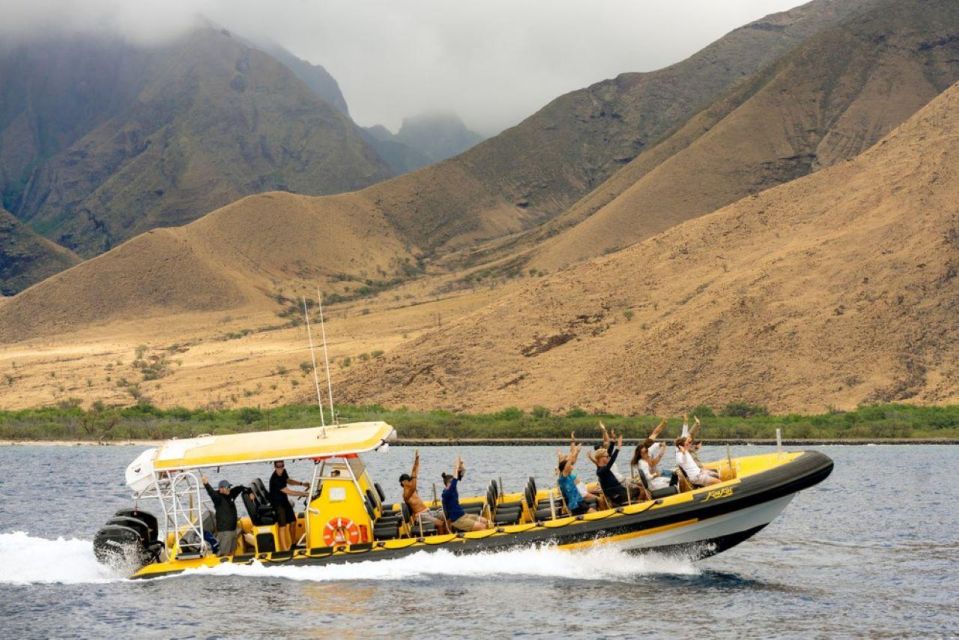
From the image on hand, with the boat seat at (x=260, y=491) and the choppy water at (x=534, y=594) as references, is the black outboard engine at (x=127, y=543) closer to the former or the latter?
the choppy water at (x=534, y=594)

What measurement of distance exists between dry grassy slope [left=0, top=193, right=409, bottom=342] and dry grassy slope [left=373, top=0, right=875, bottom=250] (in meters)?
11.9

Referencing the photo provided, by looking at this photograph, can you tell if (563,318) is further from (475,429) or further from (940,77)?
(940,77)

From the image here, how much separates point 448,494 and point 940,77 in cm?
11905

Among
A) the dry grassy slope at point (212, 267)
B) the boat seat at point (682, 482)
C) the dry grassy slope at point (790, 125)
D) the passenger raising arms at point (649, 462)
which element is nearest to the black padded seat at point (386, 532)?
the passenger raising arms at point (649, 462)

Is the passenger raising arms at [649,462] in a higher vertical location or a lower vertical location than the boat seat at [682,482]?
higher

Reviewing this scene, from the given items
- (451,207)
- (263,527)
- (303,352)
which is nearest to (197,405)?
(303,352)

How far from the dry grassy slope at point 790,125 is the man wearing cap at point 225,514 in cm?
9292

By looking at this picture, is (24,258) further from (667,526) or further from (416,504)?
(667,526)

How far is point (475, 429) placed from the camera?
66375 mm

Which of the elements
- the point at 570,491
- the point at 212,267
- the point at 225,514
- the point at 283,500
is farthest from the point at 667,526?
the point at 212,267

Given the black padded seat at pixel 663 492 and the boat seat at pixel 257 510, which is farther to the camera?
the boat seat at pixel 257 510

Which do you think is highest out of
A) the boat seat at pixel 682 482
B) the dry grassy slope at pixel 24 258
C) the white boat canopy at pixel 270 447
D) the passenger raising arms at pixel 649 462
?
the dry grassy slope at pixel 24 258

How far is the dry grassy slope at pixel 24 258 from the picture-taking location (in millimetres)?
152625

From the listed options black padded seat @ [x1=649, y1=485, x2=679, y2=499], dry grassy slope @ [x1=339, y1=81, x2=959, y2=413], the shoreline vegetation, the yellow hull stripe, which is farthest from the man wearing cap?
dry grassy slope @ [x1=339, y1=81, x2=959, y2=413]
